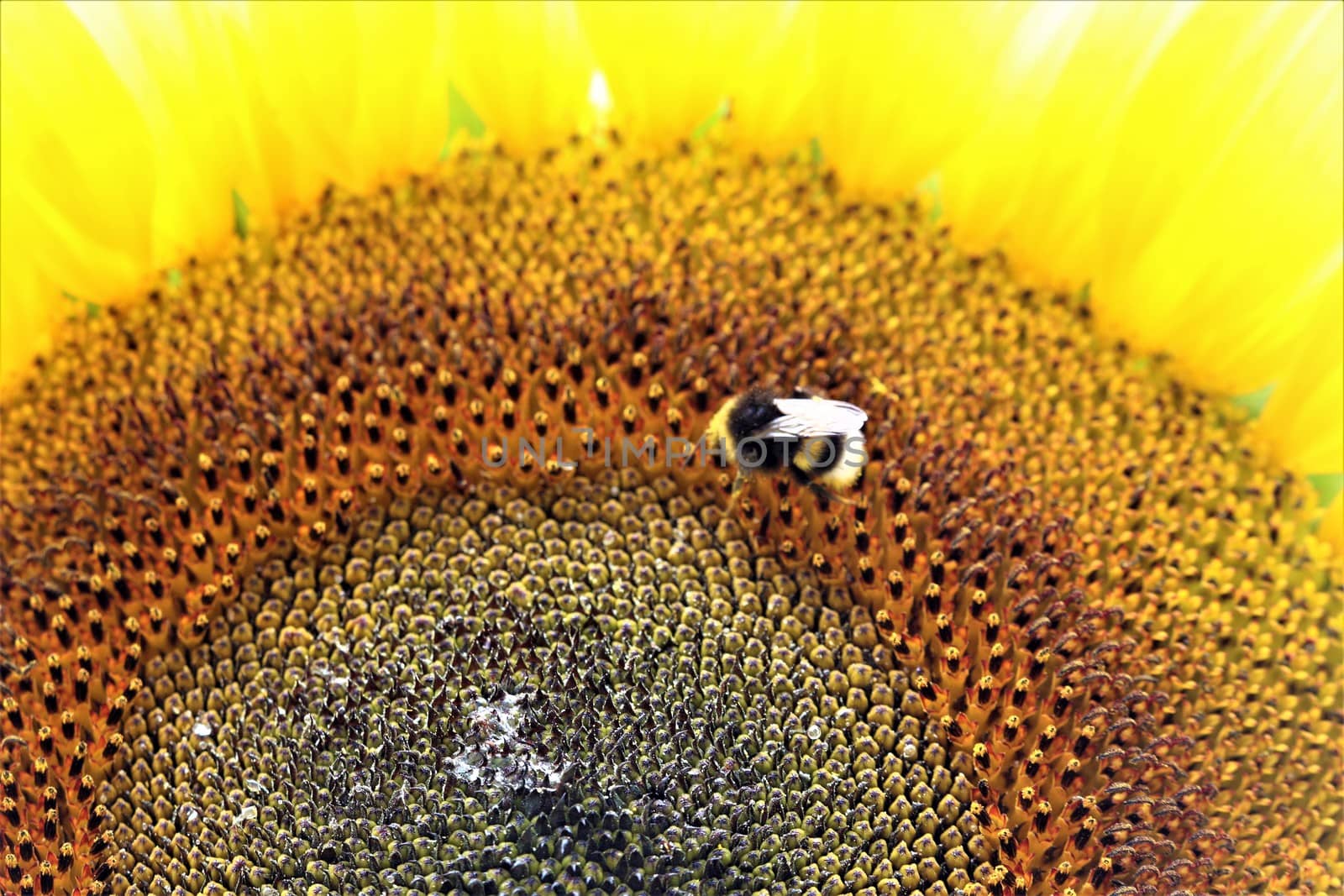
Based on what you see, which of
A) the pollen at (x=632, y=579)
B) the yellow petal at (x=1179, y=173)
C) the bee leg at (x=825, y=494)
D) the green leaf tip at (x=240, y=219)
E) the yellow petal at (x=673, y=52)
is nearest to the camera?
the pollen at (x=632, y=579)

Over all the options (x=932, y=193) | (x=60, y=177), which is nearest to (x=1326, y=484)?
(x=932, y=193)

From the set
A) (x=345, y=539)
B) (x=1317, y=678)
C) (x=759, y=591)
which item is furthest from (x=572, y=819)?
(x=1317, y=678)

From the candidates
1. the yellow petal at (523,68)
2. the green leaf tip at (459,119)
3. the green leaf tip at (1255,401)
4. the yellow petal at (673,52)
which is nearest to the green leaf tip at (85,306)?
the green leaf tip at (459,119)

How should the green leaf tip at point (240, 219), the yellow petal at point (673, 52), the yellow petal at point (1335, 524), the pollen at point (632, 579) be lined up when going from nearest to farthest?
the pollen at point (632, 579), the yellow petal at point (1335, 524), the green leaf tip at point (240, 219), the yellow petal at point (673, 52)

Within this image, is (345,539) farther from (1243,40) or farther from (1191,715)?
(1243,40)

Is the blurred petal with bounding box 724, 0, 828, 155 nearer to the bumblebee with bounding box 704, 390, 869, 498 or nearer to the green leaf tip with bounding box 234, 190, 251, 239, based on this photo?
the bumblebee with bounding box 704, 390, 869, 498

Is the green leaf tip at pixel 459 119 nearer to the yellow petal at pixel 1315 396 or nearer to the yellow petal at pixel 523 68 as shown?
the yellow petal at pixel 523 68

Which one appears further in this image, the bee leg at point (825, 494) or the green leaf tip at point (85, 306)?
the green leaf tip at point (85, 306)

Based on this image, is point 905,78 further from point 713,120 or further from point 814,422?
point 814,422

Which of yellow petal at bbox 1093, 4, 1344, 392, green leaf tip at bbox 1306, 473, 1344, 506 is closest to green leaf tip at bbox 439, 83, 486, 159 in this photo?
yellow petal at bbox 1093, 4, 1344, 392
